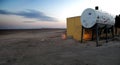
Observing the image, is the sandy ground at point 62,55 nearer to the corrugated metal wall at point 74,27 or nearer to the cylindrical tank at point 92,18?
the cylindrical tank at point 92,18

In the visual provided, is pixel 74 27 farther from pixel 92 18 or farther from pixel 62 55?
pixel 62 55

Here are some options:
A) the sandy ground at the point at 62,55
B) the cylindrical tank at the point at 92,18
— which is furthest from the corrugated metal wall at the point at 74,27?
the sandy ground at the point at 62,55

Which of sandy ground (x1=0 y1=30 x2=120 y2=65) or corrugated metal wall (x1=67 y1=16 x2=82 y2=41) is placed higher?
corrugated metal wall (x1=67 y1=16 x2=82 y2=41)

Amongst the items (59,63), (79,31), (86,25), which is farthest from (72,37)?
(59,63)

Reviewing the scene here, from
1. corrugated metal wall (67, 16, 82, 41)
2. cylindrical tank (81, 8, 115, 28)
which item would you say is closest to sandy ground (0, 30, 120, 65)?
cylindrical tank (81, 8, 115, 28)

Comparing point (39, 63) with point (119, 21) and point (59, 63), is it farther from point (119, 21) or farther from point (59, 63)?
point (119, 21)

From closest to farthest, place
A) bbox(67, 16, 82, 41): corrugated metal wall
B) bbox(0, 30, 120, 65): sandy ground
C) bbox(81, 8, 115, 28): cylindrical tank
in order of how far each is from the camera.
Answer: bbox(0, 30, 120, 65): sandy ground → bbox(81, 8, 115, 28): cylindrical tank → bbox(67, 16, 82, 41): corrugated metal wall

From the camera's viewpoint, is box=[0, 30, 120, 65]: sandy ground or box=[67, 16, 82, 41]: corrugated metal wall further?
box=[67, 16, 82, 41]: corrugated metal wall

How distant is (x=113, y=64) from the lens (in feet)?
28.5

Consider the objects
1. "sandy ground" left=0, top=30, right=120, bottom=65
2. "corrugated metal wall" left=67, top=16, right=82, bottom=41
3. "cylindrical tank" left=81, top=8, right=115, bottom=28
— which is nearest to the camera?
"sandy ground" left=0, top=30, right=120, bottom=65

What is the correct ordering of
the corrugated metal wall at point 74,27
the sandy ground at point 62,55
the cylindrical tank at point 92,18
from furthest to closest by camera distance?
the corrugated metal wall at point 74,27, the cylindrical tank at point 92,18, the sandy ground at point 62,55

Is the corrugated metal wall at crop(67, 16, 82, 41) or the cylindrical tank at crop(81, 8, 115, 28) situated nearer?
the cylindrical tank at crop(81, 8, 115, 28)

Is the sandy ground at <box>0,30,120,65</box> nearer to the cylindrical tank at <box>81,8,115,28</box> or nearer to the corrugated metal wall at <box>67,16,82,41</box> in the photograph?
the cylindrical tank at <box>81,8,115,28</box>

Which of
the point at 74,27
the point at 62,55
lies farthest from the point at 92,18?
the point at 62,55
